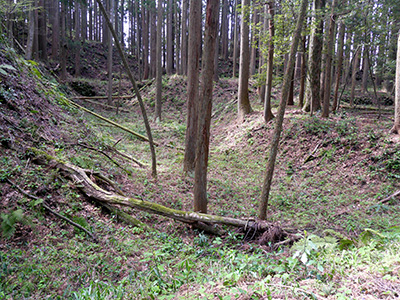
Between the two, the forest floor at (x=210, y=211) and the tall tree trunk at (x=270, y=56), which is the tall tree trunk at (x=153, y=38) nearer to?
the forest floor at (x=210, y=211)

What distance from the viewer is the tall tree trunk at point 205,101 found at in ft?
15.3

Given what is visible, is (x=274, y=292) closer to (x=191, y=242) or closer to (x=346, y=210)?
(x=191, y=242)

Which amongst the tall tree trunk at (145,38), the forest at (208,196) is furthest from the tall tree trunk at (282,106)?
the tall tree trunk at (145,38)

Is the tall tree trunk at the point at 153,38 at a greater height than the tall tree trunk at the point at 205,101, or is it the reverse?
the tall tree trunk at the point at 153,38

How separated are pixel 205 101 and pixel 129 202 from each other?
7.85 ft

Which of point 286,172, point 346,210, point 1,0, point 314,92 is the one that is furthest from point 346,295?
point 1,0

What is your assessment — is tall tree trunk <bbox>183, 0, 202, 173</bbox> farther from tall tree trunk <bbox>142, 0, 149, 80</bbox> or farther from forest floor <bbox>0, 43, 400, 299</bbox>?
tall tree trunk <bbox>142, 0, 149, 80</bbox>

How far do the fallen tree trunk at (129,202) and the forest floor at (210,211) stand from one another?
18 centimetres

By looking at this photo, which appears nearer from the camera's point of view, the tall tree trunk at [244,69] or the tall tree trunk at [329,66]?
the tall tree trunk at [329,66]

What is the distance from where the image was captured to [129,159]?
8.71 meters

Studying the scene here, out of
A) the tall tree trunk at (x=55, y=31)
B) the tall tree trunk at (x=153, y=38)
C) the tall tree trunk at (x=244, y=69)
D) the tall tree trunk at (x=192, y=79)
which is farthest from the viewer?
the tall tree trunk at (x=153, y=38)

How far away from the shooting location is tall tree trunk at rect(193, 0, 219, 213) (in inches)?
184

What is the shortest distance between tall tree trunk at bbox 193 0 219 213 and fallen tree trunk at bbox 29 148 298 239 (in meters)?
0.53

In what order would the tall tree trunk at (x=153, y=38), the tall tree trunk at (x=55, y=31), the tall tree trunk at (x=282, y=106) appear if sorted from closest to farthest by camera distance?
the tall tree trunk at (x=282, y=106) → the tall tree trunk at (x=55, y=31) → the tall tree trunk at (x=153, y=38)
